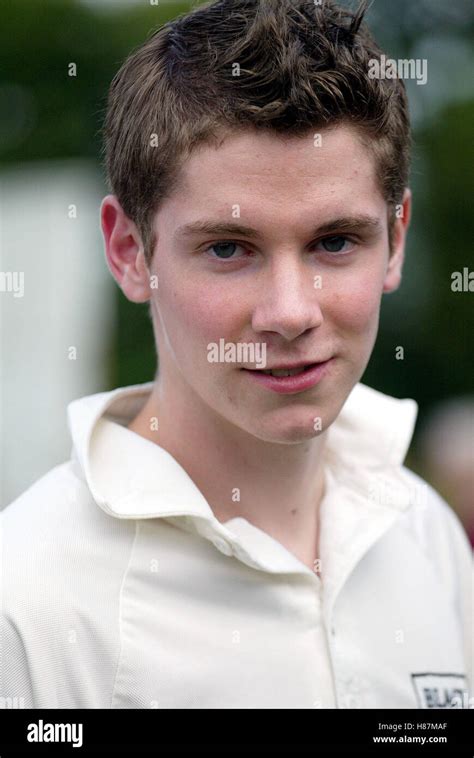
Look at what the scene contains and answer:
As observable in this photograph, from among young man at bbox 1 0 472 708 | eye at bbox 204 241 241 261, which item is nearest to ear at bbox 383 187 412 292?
young man at bbox 1 0 472 708

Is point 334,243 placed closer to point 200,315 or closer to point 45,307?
point 200,315

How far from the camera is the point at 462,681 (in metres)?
2.04

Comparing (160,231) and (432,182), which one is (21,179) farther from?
(160,231)

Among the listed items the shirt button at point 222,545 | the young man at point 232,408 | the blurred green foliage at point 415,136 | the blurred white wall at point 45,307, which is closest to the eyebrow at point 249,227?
the young man at point 232,408

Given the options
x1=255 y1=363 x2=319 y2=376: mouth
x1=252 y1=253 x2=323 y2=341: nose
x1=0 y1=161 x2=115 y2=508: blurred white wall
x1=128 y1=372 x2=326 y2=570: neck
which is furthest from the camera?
x1=0 y1=161 x2=115 y2=508: blurred white wall

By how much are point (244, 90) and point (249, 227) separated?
24cm

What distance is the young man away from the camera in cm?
165

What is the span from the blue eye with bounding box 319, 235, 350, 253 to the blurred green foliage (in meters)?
4.43

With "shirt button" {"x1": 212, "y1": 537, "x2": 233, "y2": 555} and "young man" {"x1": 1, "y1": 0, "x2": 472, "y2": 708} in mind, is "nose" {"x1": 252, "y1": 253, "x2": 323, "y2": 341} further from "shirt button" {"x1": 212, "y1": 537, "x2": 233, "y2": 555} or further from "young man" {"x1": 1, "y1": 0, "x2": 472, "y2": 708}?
"shirt button" {"x1": 212, "y1": 537, "x2": 233, "y2": 555}

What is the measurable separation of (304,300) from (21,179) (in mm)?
4977

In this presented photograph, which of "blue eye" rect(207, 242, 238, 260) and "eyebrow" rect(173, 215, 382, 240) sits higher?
"eyebrow" rect(173, 215, 382, 240)

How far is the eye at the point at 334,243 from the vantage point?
1.72m

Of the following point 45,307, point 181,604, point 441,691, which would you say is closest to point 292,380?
point 181,604

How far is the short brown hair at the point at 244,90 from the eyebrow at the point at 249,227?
91 millimetres
